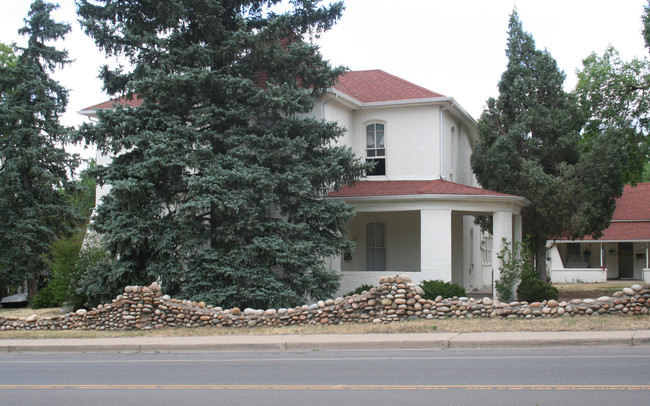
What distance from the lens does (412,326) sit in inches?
601

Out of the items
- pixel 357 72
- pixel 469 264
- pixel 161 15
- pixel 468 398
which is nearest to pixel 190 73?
pixel 161 15

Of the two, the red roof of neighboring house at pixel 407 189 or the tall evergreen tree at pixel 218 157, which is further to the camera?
the red roof of neighboring house at pixel 407 189

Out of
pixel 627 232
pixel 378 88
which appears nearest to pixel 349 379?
pixel 378 88

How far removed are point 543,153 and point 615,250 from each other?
808 inches

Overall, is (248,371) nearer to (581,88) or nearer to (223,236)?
(223,236)

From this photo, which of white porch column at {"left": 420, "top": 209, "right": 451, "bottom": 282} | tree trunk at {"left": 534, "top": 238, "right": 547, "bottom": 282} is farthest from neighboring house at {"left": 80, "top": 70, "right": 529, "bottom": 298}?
tree trunk at {"left": 534, "top": 238, "right": 547, "bottom": 282}

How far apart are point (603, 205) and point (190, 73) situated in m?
16.5

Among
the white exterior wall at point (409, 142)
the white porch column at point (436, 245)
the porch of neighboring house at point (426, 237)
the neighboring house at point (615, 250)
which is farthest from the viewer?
the neighboring house at point (615, 250)

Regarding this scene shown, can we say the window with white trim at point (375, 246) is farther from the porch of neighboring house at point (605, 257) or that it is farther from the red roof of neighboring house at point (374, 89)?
the porch of neighboring house at point (605, 257)

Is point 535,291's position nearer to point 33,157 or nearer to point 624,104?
point 624,104

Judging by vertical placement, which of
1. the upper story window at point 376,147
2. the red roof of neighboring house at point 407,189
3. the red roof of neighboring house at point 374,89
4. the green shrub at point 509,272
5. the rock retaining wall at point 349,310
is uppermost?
the red roof of neighboring house at point 374,89

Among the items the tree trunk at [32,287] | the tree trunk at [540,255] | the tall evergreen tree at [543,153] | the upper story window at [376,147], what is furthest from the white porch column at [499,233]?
the tree trunk at [32,287]

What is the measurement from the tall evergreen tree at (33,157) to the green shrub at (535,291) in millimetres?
19493

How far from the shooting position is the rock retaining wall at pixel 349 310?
15.5m
